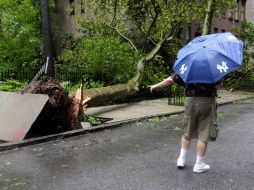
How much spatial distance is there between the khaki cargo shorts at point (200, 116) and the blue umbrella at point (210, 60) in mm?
349

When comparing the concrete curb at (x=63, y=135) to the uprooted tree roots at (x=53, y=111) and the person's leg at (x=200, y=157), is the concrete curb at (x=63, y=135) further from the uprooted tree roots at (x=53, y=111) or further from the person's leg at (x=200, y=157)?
the person's leg at (x=200, y=157)

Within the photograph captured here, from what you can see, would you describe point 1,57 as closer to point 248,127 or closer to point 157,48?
point 157,48

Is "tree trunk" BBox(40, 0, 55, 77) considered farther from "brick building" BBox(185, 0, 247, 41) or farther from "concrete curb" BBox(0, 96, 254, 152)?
"brick building" BBox(185, 0, 247, 41)

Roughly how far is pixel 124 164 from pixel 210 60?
A: 208 cm

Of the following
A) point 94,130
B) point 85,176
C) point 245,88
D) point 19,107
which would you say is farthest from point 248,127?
point 245,88

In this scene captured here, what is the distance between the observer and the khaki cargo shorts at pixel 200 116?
6430 millimetres

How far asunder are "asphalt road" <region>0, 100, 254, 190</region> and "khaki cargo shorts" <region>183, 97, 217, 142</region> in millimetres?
550

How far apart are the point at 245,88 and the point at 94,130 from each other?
1834cm

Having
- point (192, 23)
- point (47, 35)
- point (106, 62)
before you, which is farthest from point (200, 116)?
point (192, 23)

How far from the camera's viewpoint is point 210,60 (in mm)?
6148

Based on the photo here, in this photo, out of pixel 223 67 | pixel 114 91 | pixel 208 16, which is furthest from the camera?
pixel 208 16

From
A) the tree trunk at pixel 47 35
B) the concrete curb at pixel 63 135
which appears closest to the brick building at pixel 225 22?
the tree trunk at pixel 47 35

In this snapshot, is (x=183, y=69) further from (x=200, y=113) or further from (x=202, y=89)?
(x=200, y=113)

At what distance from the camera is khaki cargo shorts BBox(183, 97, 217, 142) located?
6.43 m
